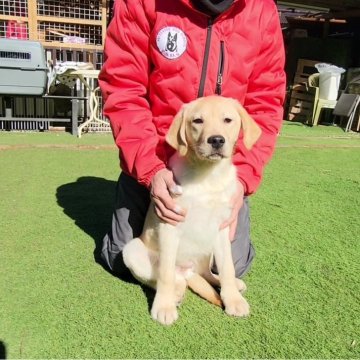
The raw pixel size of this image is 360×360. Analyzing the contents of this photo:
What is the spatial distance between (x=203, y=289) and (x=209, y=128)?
81cm

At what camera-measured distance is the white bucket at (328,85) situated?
9.73 metres

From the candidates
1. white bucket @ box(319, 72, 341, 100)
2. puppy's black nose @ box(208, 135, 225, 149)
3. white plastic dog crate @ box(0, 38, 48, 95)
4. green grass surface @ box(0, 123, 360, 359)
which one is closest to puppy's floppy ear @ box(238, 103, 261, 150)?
puppy's black nose @ box(208, 135, 225, 149)

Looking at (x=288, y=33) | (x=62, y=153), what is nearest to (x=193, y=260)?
(x=62, y=153)

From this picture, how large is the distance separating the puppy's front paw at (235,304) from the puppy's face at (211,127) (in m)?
0.65

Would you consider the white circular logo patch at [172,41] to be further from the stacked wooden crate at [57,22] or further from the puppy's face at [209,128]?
the stacked wooden crate at [57,22]

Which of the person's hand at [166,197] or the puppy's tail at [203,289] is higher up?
the person's hand at [166,197]

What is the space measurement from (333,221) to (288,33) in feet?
35.6

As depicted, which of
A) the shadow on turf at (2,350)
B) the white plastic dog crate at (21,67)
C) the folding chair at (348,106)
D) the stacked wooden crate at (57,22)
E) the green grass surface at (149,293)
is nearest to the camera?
the shadow on turf at (2,350)

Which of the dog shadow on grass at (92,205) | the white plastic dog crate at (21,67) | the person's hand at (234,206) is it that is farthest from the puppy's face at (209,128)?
the white plastic dog crate at (21,67)

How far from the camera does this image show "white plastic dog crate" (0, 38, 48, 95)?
21.5 feet

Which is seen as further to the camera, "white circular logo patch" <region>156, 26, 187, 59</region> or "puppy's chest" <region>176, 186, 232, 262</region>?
"white circular logo patch" <region>156, 26, 187, 59</region>

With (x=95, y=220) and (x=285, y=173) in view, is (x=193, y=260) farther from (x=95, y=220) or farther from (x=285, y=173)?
(x=285, y=173)

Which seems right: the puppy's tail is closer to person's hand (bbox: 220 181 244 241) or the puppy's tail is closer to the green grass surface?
the green grass surface

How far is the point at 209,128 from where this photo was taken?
200 cm
